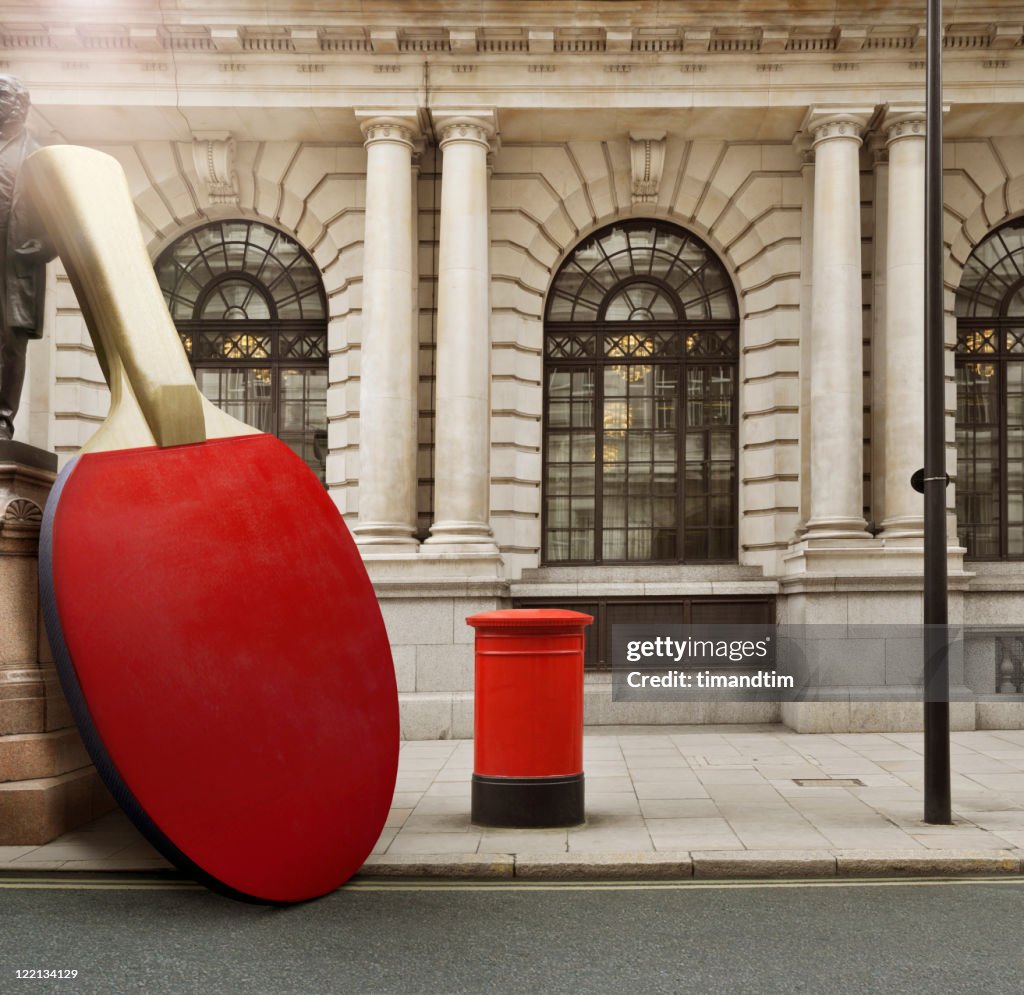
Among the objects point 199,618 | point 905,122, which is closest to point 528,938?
point 199,618

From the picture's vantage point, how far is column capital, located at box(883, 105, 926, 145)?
539 inches

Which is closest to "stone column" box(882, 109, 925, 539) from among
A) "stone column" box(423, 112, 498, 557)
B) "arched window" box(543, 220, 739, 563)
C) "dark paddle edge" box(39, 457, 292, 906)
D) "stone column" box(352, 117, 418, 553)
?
"arched window" box(543, 220, 739, 563)

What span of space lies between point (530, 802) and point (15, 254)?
4958 millimetres

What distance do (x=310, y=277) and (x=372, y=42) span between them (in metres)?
3.26

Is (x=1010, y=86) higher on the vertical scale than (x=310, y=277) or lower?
higher

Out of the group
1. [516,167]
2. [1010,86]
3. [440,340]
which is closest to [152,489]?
[440,340]

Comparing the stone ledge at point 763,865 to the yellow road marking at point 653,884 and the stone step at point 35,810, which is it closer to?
the yellow road marking at point 653,884

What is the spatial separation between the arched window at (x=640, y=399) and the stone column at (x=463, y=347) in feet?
5.07

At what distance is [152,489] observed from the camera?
5980mm

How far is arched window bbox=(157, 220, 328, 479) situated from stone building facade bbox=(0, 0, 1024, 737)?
0.04 m

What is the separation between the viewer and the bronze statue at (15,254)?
7.13 m

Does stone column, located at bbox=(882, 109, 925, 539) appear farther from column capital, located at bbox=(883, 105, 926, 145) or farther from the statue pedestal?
the statue pedestal

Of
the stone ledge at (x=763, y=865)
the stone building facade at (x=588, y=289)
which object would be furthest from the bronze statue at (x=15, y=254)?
the stone building facade at (x=588, y=289)

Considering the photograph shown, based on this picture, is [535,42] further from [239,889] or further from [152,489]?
[239,889]
